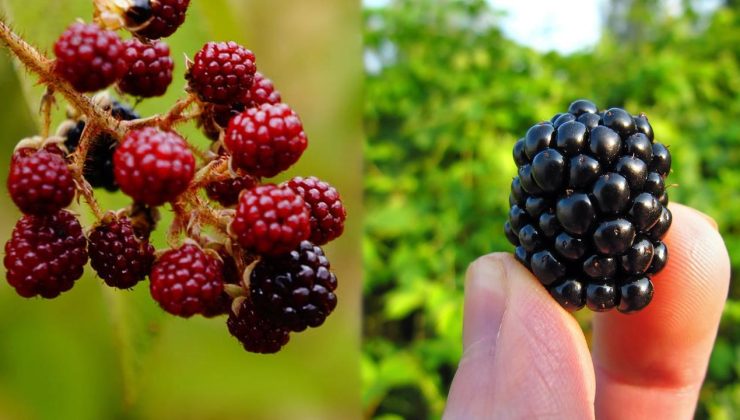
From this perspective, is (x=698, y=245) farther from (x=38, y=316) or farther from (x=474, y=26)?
(x=474, y=26)

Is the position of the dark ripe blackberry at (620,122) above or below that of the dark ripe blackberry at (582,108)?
below

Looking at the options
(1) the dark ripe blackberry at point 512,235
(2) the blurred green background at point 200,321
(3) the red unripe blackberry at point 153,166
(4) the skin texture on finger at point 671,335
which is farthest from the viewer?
(4) the skin texture on finger at point 671,335

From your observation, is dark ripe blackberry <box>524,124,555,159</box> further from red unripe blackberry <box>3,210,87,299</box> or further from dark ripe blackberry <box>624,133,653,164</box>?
red unripe blackberry <box>3,210,87,299</box>

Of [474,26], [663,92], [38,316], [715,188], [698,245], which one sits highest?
[474,26]

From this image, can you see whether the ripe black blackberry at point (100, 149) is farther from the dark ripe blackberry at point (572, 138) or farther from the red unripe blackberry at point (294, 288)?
the dark ripe blackberry at point (572, 138)

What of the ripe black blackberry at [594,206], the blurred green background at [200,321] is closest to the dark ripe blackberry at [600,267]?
the ripe black blackberry at [594,206]

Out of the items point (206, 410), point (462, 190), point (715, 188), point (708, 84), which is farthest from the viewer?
point (708, 84)

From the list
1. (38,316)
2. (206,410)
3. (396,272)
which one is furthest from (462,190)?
(38,316)
